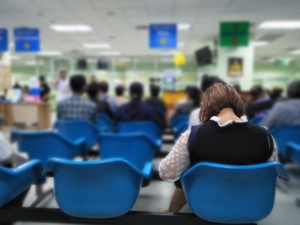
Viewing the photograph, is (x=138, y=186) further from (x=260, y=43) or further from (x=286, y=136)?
(x=260, y=43)

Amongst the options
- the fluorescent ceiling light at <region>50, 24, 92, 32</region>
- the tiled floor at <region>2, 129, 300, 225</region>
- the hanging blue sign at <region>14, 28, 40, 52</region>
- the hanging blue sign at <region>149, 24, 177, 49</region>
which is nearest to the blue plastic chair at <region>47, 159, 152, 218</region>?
the tiled floor at <region>2, 129, 300, 225</region>

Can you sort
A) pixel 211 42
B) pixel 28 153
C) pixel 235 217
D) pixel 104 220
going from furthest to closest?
pixel 211 42
pixel 28 153
pixel 104 220
pixel 235 217

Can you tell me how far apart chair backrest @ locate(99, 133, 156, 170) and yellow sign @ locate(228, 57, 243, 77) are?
19.7ft

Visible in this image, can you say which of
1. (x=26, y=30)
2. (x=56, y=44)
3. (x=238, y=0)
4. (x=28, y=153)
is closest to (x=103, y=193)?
(x=28, y=153)

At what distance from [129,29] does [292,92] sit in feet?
19.2

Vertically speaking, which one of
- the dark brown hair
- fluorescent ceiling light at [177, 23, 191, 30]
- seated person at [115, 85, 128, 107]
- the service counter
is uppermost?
fluorescent ceiling light at [177, 23, 191, 30]

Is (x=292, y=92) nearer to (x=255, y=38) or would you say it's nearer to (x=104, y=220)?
(x=104, y=220)

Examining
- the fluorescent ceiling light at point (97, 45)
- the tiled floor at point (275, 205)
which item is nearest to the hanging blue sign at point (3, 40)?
the fluorescent ceiling light at point (97, 45)

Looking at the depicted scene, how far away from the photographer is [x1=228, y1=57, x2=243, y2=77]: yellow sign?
789 cm

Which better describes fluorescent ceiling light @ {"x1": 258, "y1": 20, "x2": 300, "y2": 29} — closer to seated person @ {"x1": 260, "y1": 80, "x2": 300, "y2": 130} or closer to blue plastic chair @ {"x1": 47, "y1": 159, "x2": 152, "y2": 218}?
seated person @ {"x1": 260, "y1": 80, "x2": 300, "y2": 130}

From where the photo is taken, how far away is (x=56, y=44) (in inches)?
422

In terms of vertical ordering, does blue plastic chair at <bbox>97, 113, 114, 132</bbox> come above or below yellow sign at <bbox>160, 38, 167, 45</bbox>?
below

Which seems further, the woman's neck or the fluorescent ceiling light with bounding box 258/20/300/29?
the fluorescent ceiling light with bounding box 258/20/300/29

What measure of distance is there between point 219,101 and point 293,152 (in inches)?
58.7
